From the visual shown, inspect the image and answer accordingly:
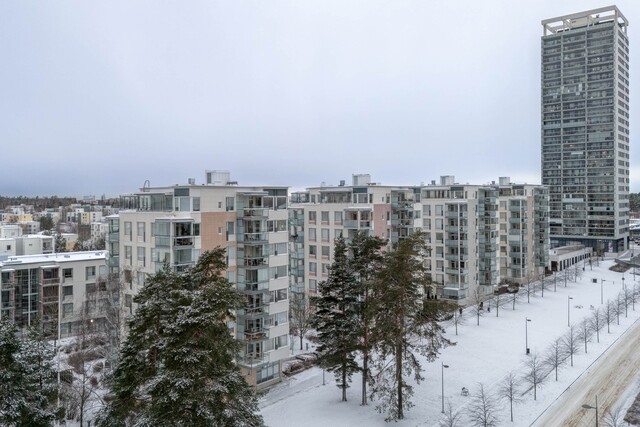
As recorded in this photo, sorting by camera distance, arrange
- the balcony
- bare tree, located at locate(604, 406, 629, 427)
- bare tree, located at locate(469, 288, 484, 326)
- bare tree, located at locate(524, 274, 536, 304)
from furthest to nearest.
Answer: bare tree, located at locate(524, 274, 536, 304) → bare tree, located at locate(469, 288, 484, 326) → the balcony → bare tree, located at locate(604, 406, 629, 427)

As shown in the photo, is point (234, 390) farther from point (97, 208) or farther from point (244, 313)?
point (97, 208)

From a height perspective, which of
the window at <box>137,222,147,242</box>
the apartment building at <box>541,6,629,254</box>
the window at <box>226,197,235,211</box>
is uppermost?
the apartment building at <box>541,6,629,254</box>

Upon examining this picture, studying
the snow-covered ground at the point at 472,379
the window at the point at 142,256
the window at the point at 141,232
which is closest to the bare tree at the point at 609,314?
the snow-covered ground at the point at 472,379

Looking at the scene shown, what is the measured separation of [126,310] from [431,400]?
2467 centimetres

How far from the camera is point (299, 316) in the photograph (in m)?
48.5

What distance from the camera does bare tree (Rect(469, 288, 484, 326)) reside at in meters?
57.3

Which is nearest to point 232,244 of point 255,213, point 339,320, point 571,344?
point 255,213

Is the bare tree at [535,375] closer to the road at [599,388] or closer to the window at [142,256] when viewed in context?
the road at [599,388]

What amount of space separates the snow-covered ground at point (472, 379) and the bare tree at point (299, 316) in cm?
676

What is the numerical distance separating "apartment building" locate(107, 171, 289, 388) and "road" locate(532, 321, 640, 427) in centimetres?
1980

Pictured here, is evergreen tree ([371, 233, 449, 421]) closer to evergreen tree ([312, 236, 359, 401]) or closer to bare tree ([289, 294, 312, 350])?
evergreen tree ([312, 236, 359, 401])

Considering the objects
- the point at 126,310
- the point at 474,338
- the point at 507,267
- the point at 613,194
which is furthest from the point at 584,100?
the point at 126,310

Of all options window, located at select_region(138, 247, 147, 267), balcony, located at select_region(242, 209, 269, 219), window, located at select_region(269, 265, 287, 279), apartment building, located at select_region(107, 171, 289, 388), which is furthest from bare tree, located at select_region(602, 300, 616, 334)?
window, located at select_region(138, 247, 147, 267)

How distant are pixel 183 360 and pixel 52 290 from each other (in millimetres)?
38797
